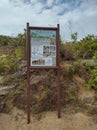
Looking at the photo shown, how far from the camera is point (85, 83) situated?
783cm

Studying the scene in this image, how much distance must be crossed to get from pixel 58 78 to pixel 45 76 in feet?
2.29

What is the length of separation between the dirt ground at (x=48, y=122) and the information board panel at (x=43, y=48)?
1292mm

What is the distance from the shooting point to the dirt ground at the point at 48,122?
6863mm

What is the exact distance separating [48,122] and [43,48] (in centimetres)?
179

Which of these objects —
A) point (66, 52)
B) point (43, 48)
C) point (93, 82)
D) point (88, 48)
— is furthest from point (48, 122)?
point (88, 48)

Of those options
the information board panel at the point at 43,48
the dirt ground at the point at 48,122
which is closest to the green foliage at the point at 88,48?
the information board panel at the point at 43,48

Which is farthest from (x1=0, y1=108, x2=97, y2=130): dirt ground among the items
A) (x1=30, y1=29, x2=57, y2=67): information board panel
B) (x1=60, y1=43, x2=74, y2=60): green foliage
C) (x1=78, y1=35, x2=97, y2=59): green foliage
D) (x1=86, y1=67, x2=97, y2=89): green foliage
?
(x1=78, y1=35, x2=97, y2=59): green foliage

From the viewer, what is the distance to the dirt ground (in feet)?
22.5

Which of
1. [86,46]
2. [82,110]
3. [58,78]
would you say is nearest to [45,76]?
[58,78]

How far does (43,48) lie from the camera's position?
7.10 meters

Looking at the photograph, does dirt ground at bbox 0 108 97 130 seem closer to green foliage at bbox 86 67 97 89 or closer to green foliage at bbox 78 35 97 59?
green foliage at bbox 86 67 97 89

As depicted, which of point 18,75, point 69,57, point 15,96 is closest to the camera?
point 15,96

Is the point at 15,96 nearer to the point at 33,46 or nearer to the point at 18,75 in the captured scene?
the point at 18,75

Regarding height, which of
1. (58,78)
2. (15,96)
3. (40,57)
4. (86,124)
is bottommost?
(86,124)
